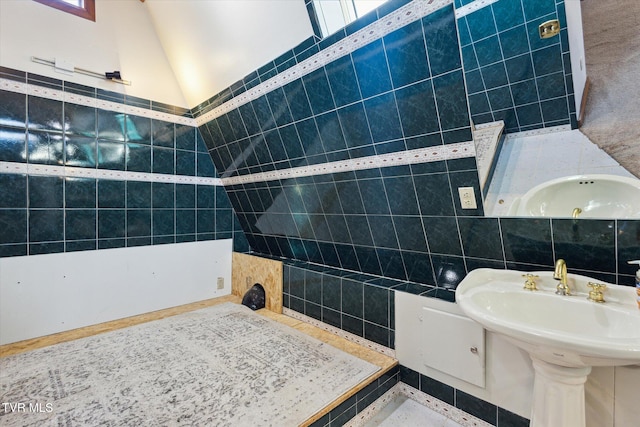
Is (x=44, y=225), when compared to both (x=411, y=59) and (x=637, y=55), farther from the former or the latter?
(x=637, y=55)

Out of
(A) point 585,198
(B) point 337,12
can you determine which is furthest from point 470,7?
(A) point 585,198

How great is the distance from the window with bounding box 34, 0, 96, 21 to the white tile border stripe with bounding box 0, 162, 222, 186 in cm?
128

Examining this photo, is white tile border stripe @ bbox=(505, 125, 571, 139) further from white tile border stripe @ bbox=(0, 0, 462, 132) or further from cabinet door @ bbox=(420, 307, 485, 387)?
cabinet door @ bbox=(420, 307, 485, 387)

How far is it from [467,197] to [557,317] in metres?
0.66

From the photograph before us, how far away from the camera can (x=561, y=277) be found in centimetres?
126

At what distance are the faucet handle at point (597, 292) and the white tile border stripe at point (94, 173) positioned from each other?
316cm

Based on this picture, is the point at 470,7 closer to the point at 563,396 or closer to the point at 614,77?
the point at 614,77

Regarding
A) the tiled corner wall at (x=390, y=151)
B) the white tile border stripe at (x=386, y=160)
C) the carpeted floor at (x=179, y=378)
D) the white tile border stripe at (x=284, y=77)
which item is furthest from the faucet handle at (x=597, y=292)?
the white tile border stripe at (x=284, y=77)

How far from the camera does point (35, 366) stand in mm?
1868

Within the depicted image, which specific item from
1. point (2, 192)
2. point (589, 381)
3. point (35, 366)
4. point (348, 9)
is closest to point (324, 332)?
point (589, 381)

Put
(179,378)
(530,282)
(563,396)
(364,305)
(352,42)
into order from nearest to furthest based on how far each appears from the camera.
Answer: (563,396) → (530,282) → (352,42) → (179,378) → (364,305)

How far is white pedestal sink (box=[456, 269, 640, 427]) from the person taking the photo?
915mm

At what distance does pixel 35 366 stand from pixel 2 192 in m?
1.26

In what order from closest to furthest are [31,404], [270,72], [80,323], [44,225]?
[31,404]
[270,72]
[44,225]
[80,323]
